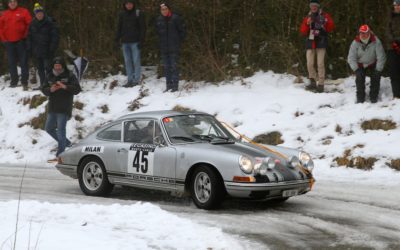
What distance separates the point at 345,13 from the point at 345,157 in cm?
554

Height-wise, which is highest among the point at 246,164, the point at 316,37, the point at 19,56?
the point at 316,37

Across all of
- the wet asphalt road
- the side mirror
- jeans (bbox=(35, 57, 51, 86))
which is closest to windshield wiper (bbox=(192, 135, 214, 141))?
the side mirror

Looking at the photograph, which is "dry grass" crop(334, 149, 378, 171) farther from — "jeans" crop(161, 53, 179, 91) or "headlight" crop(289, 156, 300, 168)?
"jeans" crop(161, 53, 179, 91)

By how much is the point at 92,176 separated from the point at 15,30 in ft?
34.5

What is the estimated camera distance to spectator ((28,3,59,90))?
1838 cm

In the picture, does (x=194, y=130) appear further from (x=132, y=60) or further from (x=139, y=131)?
(x=132, y=60)

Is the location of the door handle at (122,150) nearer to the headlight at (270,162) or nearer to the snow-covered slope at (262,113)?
the headlight at (270,162)

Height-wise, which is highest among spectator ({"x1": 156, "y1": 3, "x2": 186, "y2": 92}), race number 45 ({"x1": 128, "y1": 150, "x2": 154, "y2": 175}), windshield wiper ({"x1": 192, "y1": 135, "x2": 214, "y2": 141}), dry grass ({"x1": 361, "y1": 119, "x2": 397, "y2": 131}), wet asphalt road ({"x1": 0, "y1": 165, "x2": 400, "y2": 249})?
spectator ({"x1": 156, "y1": 3, "x2": 186, "y2": 92})

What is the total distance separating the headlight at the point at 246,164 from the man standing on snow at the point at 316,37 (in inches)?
316

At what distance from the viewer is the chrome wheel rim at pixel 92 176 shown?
33.8ft

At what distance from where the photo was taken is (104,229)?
715 cm

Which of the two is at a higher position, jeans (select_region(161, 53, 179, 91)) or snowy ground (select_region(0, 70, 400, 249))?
jeans (select_region(161, 53, 179, 91))

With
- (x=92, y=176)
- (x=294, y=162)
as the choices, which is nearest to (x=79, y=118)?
(x=92, y=176)

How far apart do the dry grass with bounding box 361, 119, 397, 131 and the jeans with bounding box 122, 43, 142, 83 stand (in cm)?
742
